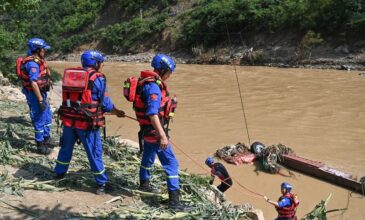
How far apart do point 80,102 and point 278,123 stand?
8.81m

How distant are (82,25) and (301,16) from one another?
3147 centimetres

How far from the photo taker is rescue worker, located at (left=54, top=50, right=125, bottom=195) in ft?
17.5

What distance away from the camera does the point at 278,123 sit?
13234mm

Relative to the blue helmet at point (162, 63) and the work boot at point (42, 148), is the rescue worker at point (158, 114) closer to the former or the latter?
the blue helmet at point (162, 63)

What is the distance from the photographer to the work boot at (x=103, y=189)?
5705mm

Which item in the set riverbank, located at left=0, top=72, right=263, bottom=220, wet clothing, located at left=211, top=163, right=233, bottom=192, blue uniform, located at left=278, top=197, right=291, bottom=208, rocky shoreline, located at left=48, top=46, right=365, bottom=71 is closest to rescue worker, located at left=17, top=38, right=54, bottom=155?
riverbank, located at left=0, top=72, right=263, bottom=220

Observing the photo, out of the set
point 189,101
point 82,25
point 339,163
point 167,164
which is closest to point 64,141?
point 167,164

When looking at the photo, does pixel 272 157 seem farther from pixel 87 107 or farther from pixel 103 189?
pixel 87 107

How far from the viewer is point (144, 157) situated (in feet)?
18.4

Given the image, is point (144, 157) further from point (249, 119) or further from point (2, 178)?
point (249, 119)

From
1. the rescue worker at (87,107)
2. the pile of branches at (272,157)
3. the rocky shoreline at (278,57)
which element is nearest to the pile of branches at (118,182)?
the rescue worker at (87,107)

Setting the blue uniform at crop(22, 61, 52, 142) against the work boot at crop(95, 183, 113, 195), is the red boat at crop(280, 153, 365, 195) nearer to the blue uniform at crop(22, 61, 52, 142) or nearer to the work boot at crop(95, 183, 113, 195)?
the work boot at crop(95, 183, 113, 195)

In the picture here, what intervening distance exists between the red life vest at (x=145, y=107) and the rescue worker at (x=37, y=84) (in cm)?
235

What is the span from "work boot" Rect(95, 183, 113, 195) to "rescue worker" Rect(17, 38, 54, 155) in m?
1.97
